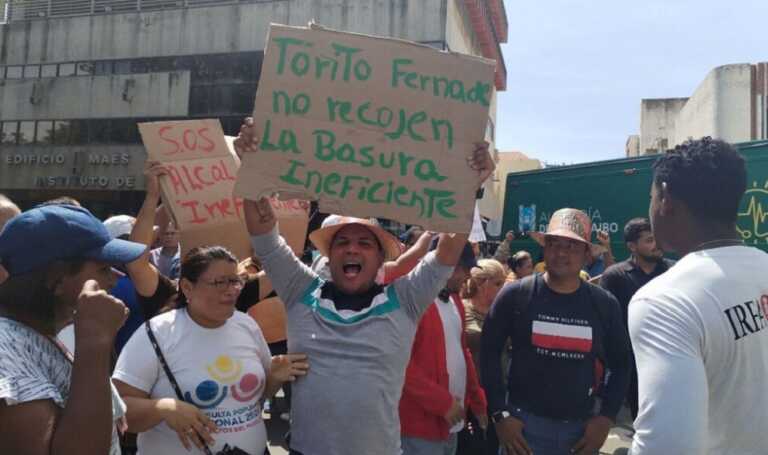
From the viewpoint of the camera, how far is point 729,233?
1719 millimetres

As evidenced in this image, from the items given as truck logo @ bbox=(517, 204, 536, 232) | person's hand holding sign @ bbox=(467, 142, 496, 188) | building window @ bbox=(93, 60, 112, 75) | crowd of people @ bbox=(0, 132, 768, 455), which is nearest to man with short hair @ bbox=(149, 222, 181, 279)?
crowd of people @ bbox=(0, 132, 768, 455)

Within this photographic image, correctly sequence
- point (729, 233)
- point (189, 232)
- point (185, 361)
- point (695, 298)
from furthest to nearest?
1. point (189, 232)
2. point (185, 361)
3. point (729, 233)
4. point (695, 298)

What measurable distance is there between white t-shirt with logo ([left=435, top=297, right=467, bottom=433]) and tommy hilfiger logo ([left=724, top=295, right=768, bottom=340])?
5.66ft

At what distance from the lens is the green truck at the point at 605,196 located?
5953 millimetres

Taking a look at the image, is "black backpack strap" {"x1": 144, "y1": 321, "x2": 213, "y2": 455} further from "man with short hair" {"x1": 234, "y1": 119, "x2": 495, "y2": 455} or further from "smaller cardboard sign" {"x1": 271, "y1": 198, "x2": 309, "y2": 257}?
"smaller cardboard sign" {"x1": 271, "y1": 198, "x2": 309, "y2": 257}

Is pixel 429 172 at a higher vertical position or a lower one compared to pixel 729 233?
higher

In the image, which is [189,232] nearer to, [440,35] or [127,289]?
[127,289]

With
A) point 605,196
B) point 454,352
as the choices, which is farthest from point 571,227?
point 605,196

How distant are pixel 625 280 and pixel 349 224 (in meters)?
2.98

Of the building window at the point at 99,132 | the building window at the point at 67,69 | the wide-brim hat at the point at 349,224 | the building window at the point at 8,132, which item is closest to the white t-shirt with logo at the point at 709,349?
the wide-brim hat at the point at 349,224

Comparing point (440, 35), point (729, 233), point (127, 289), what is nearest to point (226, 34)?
point (440, 35)

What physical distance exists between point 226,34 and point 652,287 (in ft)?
74.0

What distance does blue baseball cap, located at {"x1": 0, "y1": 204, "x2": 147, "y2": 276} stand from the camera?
1517 millimetres

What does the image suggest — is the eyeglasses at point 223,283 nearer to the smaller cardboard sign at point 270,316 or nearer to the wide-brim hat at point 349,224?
the wide-brim hat at point 349,224
